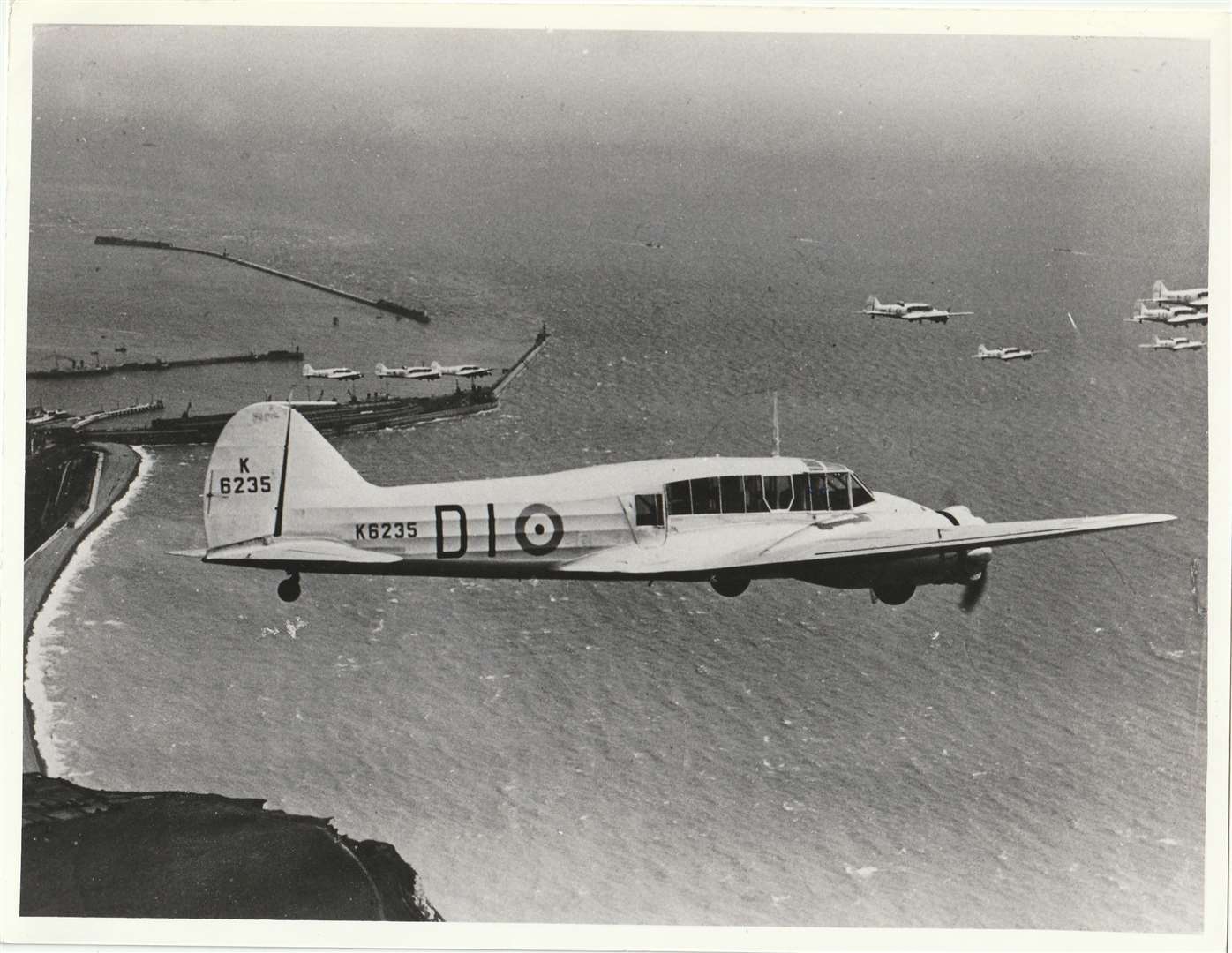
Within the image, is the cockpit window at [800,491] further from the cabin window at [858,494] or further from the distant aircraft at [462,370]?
the distant aircraft at [462,370]

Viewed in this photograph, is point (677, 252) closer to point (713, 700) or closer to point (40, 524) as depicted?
point (713, 700)

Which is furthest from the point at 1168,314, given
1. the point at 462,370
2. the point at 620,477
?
the point at 462,370

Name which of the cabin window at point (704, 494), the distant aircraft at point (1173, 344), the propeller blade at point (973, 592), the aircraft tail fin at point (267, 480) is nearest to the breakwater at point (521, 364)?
the aircraft tail fin at point (267, 480)

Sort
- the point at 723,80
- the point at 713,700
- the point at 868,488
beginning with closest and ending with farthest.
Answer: the point at 868,488
the point at 723,80
the point at 713,700

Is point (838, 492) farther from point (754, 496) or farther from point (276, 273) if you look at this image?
point (276, 273)

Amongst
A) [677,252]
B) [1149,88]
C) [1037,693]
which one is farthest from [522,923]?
[1149,88]
